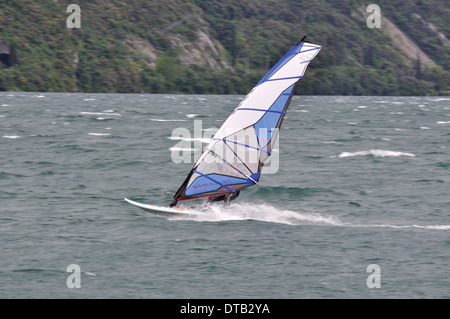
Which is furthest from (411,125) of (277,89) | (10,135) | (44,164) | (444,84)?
(444,84)

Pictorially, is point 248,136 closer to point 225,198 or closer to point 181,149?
point 225,198

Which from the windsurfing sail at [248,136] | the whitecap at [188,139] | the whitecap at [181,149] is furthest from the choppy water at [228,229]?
the whitecap at [188,139]

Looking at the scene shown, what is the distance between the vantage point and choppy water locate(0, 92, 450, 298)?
632 inches

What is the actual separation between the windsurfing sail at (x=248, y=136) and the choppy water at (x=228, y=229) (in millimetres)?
1114

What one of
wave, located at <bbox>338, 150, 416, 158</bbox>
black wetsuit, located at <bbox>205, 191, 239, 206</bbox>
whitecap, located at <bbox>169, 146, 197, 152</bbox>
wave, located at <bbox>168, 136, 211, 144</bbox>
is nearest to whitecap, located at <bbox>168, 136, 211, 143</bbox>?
wave, located at <bbox>168, 136, 211, 144</bbox>

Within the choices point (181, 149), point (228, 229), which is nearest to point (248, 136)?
point (228, 229)

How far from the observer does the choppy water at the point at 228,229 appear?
16047 mm

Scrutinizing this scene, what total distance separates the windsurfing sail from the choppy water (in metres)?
1.11

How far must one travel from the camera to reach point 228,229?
66.6 ft

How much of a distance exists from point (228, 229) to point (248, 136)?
2.56 m

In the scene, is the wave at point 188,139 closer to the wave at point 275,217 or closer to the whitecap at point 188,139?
the whitecap at point 188,139

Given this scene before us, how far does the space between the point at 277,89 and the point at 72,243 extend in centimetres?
671

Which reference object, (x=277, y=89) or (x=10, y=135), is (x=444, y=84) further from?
(x=277, y=89)

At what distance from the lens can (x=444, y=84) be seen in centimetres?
18925
